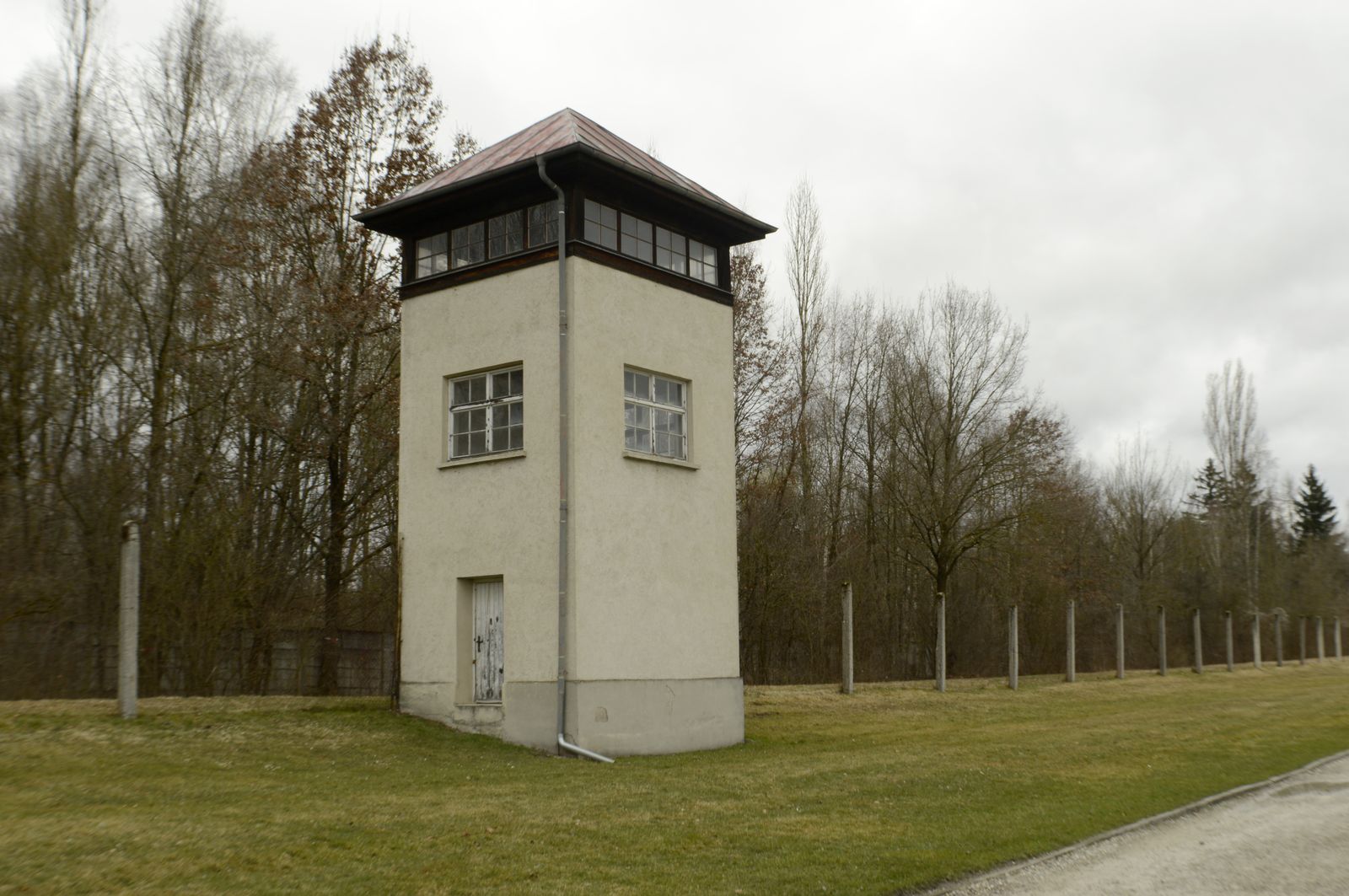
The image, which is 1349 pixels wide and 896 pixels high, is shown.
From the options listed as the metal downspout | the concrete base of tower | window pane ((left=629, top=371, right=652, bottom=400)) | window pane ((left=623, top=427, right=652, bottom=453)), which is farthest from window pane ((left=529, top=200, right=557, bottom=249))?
the concrete base of tower

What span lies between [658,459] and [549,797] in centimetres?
707

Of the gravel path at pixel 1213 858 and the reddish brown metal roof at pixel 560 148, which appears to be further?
the reddish brown metal roof at pixel 560 148

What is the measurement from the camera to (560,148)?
55.2 feet

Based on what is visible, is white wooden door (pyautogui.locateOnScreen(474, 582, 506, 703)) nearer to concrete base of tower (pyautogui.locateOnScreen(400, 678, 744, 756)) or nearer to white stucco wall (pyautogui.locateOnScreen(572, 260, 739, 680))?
concrete base of tower (pyautogui.locateOnScreen(400, 678, 744, 756))

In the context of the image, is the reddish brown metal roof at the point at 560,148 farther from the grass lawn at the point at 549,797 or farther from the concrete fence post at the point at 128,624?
the grass lawn at the point at 549,797

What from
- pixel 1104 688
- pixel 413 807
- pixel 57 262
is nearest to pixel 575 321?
pixel 413 807

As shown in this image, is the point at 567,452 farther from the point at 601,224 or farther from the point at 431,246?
the point at 431,246

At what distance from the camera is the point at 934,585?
42.6 m

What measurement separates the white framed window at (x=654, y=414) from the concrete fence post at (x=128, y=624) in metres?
6.75

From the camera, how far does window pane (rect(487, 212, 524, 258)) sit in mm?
18156

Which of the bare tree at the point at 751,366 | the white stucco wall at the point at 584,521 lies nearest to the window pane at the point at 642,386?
the white stucco wall at the point at 584,521

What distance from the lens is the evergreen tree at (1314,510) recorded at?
86.1 metres

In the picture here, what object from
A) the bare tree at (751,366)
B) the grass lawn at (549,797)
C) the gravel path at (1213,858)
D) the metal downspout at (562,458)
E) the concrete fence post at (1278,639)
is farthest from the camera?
the concrete fence post at (1278,639)

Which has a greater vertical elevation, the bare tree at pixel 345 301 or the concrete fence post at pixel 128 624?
the bare tree at pixel 345 301
